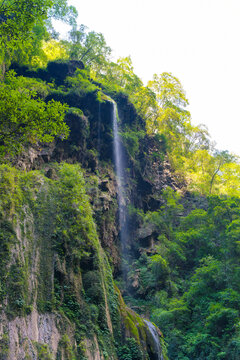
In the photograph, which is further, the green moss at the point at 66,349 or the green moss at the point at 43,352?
the green moss at the point at 66,349

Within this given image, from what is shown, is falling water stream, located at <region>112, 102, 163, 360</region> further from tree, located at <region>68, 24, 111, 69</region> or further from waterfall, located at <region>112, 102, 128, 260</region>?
tree, located at <region>68, 24, 111, 69</region>

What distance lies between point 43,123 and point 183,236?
694 inches

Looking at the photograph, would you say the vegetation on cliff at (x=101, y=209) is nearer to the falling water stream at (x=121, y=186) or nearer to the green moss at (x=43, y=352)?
the green moss at (x=43, y=352)

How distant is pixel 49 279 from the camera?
9.25m

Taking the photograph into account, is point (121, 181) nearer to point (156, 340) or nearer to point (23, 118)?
point (156, 340)

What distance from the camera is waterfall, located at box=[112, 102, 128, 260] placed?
2270 centimetres

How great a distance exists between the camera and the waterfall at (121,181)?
2270 centimetres

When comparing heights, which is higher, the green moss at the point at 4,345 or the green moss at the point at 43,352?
the green moss at the point at 4,345

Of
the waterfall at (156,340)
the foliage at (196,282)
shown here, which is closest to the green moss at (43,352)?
the waterfall at (156,340)

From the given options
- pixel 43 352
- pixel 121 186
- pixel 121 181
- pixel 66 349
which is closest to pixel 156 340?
pixel 66 349

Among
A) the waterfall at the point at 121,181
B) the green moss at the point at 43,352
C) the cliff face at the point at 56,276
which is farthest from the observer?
the waterfall at the point at 121,181

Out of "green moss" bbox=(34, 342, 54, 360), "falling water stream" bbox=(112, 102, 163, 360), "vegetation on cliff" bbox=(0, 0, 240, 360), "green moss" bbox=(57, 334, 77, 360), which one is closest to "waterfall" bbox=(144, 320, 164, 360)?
"vegetation on cliff" bbox=(0, 0, 240, 360)

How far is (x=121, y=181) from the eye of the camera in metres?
23.9

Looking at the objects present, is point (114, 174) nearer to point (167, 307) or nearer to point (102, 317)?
point (167, 307)
